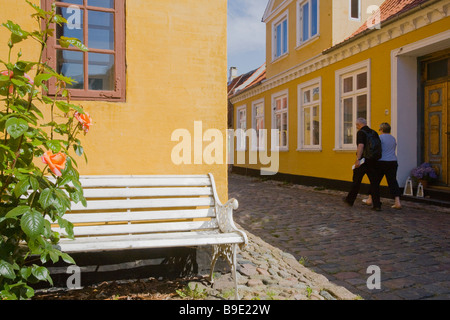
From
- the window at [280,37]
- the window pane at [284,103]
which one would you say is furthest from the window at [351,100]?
the window at [280,37]

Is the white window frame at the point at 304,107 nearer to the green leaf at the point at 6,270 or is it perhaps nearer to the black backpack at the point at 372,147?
the black backpack at the point at 372,147

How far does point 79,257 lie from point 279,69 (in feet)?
43.5

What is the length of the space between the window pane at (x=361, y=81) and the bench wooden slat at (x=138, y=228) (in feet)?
27.0

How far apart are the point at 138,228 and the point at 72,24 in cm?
220

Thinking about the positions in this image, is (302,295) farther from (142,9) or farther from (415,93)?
(415,93)

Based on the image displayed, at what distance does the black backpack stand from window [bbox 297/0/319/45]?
6104 mm

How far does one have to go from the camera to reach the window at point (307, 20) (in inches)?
499

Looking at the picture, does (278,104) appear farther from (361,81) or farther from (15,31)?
(15,31)

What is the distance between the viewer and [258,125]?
17.8 meters

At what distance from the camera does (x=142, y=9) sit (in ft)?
12.3

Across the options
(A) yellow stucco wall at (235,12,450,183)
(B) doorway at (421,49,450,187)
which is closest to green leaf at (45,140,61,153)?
(A) yellow stucco wall at (235,12,450,183)

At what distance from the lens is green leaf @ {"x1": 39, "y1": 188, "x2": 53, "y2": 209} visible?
6.88ft

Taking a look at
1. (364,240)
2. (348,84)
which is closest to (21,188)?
(364,240)
